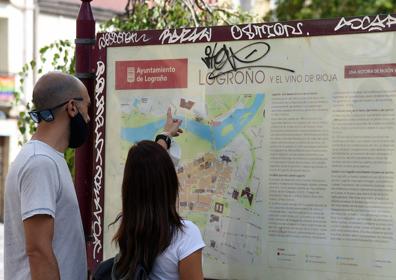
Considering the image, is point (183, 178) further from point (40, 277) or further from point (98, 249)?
point (40, 277)

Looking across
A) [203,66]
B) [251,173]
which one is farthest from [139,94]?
[251,173]

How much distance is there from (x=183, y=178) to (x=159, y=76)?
1.66 feet

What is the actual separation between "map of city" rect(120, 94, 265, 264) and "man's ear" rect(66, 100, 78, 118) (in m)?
0.74

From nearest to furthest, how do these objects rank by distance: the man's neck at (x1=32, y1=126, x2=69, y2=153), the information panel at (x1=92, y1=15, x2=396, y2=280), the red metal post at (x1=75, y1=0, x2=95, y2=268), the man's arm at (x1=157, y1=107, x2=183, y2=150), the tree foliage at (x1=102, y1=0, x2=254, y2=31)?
the man's neck at (x1=32, y1=126, x2=69, y2=153) < the information panel at (x1=92, y1=15, x2=396, y2=280) < the man's arm at (x1=157, y1=107, x2=183, y2=150) < the red metal post at (x1=75, y1=0, x2=95, y2=268) < the tree foliage at (x1=102, y1=0, x2=254, y2=31)

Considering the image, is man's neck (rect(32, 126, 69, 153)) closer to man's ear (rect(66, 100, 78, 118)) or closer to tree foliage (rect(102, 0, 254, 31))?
man's ear (rect(66, 100, 78, 118))

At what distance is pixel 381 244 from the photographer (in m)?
3.21

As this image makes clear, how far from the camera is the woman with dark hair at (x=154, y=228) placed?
2.81m

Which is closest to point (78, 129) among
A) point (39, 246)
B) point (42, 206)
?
point (42, 206)

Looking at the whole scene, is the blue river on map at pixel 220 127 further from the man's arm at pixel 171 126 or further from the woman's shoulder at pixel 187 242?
the woman's shoulder at pixel 187 242

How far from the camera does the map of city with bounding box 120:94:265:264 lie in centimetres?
349

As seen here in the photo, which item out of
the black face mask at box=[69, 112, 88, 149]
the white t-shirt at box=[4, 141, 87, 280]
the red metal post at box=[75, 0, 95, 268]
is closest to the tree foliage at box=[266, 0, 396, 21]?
the red metal post at box=[75, 0, 95, 268]

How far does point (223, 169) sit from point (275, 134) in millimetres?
305

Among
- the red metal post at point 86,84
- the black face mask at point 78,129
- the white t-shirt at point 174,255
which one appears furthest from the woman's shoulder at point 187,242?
the red metal post at point 86,84

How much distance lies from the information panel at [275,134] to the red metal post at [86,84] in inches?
4.5
